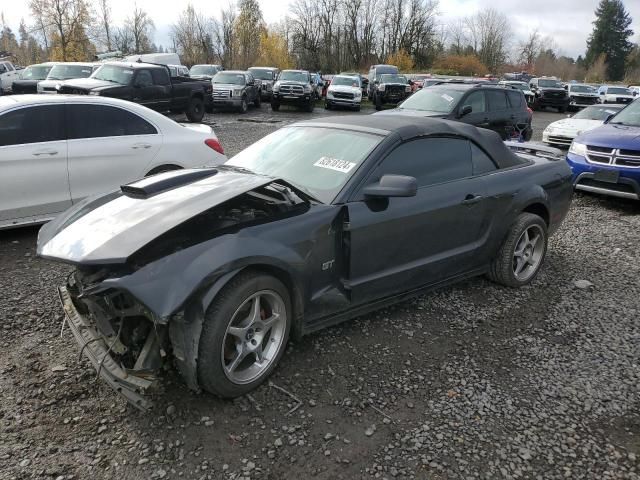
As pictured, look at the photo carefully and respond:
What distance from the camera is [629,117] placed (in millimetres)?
8508

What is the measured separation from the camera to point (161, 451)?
2.48m

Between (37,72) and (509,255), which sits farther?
(37,72)

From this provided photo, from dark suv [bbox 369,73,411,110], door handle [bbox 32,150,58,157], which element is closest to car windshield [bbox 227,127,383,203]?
door handle [bbox 32,150,58,157]

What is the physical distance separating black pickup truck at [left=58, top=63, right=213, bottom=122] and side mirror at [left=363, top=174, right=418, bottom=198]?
1102 centimetres

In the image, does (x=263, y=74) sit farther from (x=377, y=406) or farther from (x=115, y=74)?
(x=377, y=406)

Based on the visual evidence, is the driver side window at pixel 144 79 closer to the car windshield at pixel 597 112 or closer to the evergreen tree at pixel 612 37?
the car windshield at pixel 597 112

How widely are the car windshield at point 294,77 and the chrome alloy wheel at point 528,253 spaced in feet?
64.1

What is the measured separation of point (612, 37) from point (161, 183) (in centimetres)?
8609

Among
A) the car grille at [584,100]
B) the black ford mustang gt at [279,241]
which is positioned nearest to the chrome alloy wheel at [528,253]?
the black ford mustang gt at [279,241]

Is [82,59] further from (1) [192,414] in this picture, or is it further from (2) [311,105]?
(1) [192,414]

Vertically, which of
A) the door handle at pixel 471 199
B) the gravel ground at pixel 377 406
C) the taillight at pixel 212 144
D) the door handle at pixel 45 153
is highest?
the door handle at pixel 45 153

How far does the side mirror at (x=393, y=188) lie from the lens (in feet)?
10.5

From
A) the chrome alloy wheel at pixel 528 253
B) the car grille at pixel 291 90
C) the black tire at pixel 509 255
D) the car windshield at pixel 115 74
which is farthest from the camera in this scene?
the car grille at pixel 291 90

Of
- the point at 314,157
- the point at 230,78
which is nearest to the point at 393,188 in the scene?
the point at 314,157
